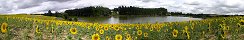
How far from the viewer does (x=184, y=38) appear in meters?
7.52

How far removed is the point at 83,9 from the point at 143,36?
131 metres

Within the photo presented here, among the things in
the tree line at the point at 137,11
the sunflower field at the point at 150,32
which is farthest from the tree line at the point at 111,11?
the sunflower field at the point at 150,32

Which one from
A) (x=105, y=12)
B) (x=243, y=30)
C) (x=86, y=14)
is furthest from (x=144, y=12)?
(x=243, y=30)

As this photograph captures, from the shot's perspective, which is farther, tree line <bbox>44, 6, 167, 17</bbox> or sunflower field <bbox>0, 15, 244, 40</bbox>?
tree line <bbox>44, 6, 167, 17</bbox>

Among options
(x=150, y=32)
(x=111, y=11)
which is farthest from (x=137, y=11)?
(x=150, y=32)

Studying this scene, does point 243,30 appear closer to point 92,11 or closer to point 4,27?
point 4,27

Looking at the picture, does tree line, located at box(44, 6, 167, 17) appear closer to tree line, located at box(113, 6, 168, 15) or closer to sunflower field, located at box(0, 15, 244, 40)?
tree line, located at box(113, 6, 168, 15)

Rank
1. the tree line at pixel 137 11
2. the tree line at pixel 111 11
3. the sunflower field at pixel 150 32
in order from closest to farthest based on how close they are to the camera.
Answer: the sunflower field at pixel 150 32
the tree line at pixel 111 11
the tree line at pixel 137 11

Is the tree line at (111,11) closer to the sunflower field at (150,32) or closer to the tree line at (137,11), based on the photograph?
the tree line at (137,11)

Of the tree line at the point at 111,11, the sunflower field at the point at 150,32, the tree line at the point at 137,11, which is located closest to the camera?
the sunflower field at the point at 150,32

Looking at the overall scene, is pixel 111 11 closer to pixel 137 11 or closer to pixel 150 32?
pixel 137 11

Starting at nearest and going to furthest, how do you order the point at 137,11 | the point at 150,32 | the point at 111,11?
1. the point at 150,32
2. the point at 111,11
3. the point at 137,11

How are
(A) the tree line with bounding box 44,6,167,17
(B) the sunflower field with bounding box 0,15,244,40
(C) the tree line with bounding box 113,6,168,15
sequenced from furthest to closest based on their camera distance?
(C) the tree line with bounding box 113,6,168,15 < (A) the tree line with bounding box 44,6,167,17 < (B) the sunflower field with bounding box 0,15,244,40

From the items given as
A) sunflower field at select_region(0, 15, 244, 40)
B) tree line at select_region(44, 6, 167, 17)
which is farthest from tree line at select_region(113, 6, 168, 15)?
sunflower field at select_region(0, 15, 244, 40)
